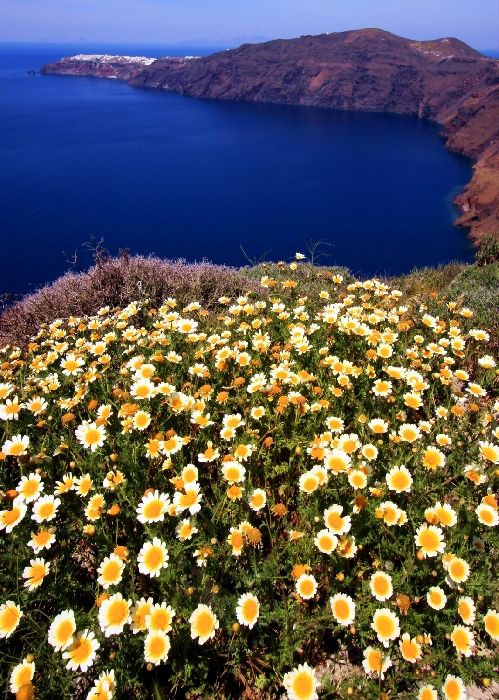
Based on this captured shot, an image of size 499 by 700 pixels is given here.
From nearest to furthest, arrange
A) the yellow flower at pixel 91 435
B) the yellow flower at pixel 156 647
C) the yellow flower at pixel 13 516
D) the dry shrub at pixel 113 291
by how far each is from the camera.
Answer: the yellow flower at pixel 156 647
the yellow flower at pixel 13 516
the yellow flower at pixel 91 435
the dry shrub at pixel 113 291

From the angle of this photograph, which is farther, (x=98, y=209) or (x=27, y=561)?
(x=98, y=209)

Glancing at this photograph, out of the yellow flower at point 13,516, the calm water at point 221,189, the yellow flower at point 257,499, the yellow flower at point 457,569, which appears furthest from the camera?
the calm water at point 221,189

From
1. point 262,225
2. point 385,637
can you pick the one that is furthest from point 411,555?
point 262,225

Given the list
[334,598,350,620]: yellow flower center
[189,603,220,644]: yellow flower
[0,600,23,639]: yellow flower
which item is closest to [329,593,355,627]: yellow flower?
[334,598,350,620]: yellow flower center

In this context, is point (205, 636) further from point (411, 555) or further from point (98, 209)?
point (98, 209)

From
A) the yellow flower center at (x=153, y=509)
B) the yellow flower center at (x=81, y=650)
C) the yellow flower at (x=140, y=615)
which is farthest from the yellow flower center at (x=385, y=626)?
the yellow flower center at (x=81, y=650)

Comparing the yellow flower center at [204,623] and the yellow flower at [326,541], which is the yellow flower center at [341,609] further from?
the yellow flower center at [204,623]
